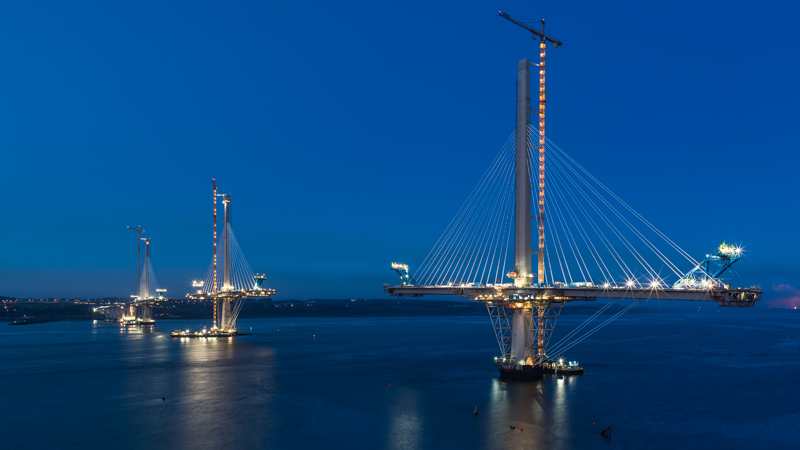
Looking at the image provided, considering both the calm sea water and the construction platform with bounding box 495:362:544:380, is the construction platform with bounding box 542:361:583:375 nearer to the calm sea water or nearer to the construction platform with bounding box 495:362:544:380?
the calm sea water

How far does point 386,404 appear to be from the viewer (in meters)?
53.2

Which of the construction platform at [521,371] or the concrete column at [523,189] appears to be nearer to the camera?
the concrete column at [523,189]

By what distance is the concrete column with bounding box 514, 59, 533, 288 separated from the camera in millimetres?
59438

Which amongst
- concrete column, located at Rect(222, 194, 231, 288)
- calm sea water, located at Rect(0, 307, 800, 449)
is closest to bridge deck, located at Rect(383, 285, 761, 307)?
calm sea water, located at Rect(0, 307, 800, 449)

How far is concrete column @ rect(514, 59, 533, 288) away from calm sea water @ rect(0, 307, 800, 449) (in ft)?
41.3

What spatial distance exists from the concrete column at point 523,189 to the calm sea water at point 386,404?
12597 mm

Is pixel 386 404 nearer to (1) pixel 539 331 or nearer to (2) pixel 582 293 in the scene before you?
(1) pixel 539 331

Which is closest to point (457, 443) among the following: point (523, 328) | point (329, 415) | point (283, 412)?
point (329, 415)

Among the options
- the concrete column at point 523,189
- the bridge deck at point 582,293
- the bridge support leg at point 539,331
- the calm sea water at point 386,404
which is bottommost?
the calm sea water at point 386,404

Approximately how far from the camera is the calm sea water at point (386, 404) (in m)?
41.8

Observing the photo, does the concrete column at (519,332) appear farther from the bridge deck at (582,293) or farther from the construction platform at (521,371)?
the bridge deck at (582,293)

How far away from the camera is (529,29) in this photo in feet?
210

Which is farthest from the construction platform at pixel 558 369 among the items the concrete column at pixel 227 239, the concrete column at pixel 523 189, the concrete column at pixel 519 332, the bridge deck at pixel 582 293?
the concrete column at pixel 227 239

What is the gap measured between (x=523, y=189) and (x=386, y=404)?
2591 cm
